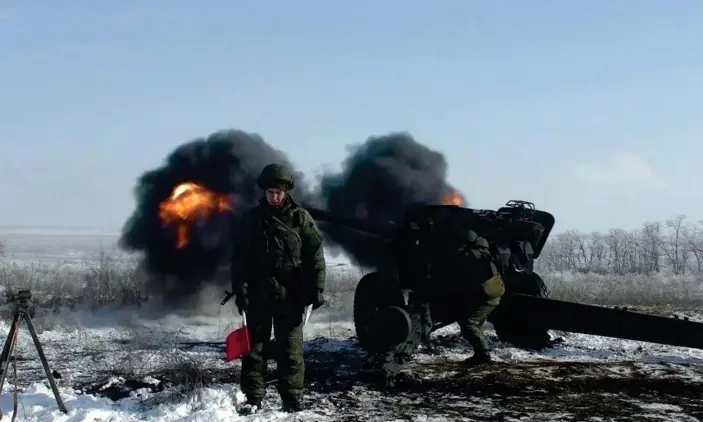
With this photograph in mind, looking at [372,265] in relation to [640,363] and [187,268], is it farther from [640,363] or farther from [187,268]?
[640,363]

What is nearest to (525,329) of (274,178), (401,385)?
(401,385)

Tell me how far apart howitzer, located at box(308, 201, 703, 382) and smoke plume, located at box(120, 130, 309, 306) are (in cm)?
560

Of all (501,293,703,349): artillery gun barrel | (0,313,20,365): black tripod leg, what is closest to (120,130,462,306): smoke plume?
(501,293,703,349): artillery gun barrel

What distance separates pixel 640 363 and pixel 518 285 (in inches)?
78.8

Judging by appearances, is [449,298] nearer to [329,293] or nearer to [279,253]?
[279,253]

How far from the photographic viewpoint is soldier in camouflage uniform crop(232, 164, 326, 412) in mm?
5465

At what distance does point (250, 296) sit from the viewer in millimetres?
5555

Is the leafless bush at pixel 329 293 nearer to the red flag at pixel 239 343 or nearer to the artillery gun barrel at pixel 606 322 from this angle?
the artillery gun barrel at pixel 606 322

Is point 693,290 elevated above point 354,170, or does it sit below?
below

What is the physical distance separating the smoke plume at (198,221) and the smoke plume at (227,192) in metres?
0.02

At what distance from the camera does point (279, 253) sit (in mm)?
5473

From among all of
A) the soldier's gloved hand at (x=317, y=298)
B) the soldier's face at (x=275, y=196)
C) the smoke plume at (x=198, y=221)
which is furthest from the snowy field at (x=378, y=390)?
the smoke plume at (x=198, y=221)

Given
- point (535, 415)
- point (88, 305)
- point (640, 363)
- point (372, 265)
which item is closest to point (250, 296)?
point (535, 415)

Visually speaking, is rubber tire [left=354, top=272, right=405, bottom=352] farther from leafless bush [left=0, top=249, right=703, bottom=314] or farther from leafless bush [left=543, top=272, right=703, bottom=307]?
leafless bush [left=543, top=272, right=703, bottom=307]
